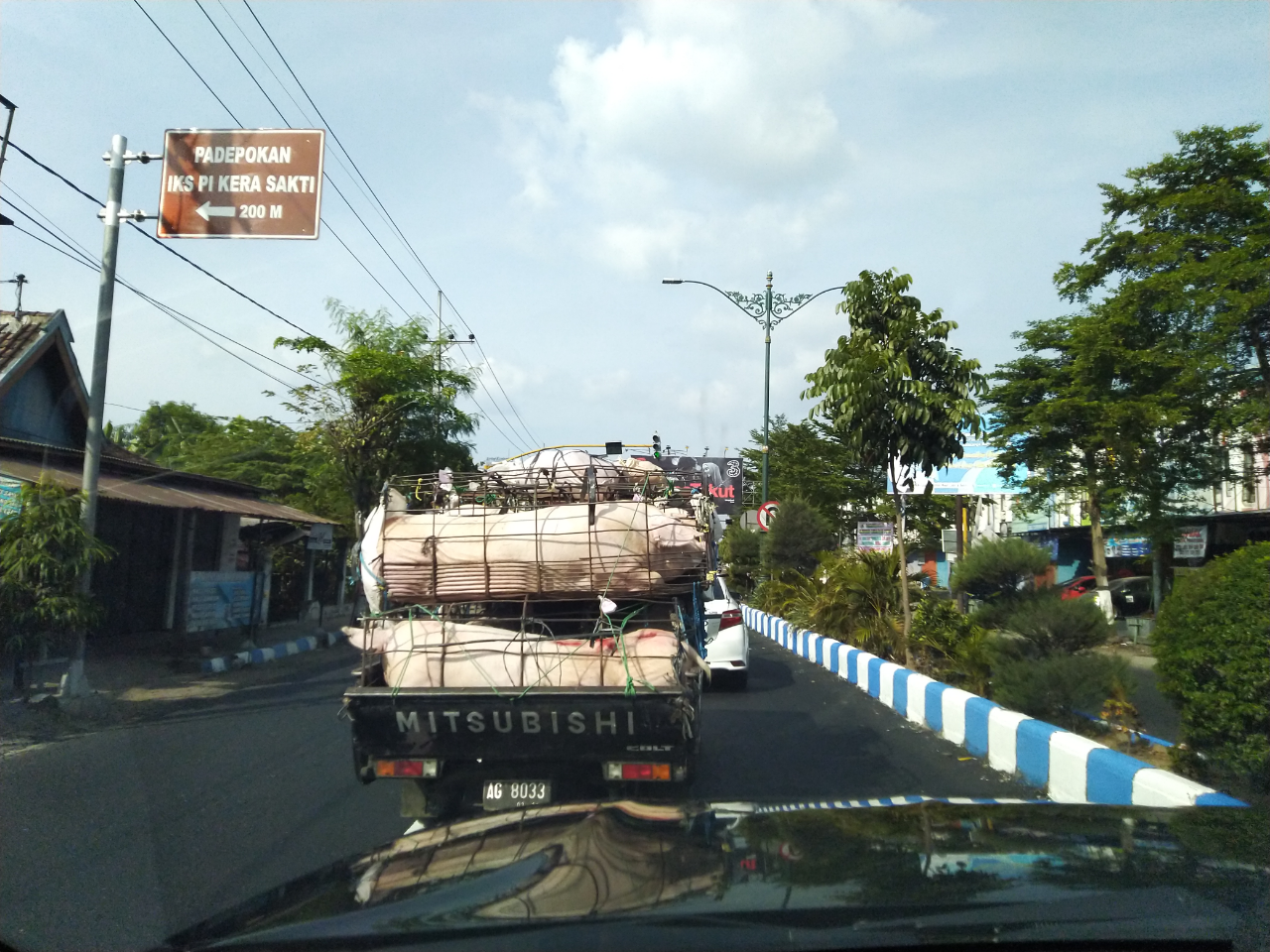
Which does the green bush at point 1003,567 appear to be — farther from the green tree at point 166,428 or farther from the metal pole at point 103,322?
the green tree at point 166,428

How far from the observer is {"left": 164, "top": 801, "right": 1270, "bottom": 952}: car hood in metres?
2.39

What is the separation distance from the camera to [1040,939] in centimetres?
233

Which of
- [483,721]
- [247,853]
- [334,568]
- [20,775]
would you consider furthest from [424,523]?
[334,568]

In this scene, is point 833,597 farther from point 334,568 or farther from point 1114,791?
point 334,568

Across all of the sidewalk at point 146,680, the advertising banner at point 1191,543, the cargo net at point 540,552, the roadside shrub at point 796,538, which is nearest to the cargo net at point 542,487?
the cargo net at point 540,552

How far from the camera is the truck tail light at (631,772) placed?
536 centimetres

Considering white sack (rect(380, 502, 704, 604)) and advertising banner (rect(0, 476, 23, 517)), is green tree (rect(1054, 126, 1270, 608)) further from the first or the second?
advertising banner (rect(0, 476, 23, 517))

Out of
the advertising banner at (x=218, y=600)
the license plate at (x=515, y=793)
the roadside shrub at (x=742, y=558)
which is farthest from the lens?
the roadside shrub at (x=742, y=558)

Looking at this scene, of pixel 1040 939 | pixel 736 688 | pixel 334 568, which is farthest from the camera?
pixel 334 568

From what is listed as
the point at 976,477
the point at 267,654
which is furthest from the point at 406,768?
the point at 976,477

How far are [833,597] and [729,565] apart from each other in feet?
45.8

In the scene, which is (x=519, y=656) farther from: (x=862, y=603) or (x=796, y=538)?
(x=796, y=538)

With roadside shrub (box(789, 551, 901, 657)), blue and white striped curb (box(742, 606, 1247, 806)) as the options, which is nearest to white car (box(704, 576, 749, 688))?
blue and white striped curb (box(742, 606, 1247, 806))

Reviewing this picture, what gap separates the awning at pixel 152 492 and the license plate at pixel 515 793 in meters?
7.67
